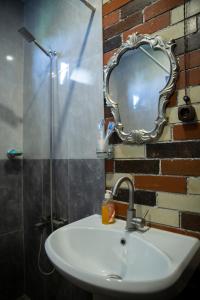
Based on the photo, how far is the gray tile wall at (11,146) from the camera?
1700 millimetres

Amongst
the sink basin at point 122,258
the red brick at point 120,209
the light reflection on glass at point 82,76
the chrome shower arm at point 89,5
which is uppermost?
the chrome shower arm at point 89,5

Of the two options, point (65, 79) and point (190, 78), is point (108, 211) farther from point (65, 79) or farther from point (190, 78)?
point (65, 79)

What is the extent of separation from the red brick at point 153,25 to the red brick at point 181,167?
0.62 meters

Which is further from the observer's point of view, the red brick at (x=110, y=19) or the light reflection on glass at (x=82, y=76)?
the light reflection on glass at (x=82, y=76)

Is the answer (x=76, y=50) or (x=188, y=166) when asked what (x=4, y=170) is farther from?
(x=188, y=166)

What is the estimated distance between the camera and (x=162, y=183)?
987mm

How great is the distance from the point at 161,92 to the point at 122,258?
746 mm

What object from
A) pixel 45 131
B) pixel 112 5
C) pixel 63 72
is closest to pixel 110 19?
pixel 112 5

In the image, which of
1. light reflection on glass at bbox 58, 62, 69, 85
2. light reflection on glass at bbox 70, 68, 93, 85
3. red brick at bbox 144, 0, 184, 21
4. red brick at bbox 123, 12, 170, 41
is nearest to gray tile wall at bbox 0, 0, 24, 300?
light reflection on glass at bbox 58, 62, 69, 85

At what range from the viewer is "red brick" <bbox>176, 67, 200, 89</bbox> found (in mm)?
891

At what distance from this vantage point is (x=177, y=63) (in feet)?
3.10

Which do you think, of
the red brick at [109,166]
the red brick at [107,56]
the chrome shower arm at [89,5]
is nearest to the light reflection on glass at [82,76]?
the red brick at [107,56]

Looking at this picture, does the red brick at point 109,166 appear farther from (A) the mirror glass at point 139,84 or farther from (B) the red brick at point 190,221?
(B) the red brick at point 190,221

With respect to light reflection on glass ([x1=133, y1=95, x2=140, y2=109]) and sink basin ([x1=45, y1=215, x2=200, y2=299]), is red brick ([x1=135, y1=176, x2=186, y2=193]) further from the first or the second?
light reflection on glass ([x1=133, y1=95, x2=140, y2=109])
